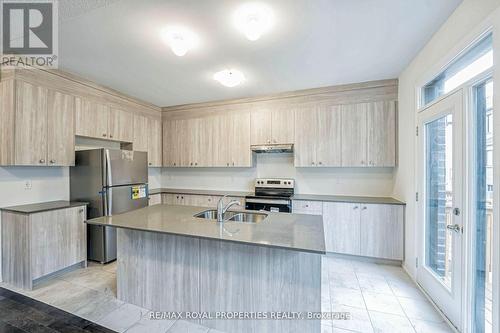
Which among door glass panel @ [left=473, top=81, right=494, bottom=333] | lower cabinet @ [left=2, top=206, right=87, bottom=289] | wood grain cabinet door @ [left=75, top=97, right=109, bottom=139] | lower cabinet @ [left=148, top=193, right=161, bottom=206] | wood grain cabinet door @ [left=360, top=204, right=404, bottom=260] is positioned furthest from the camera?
lower cabinet @ [left=148, top=193, right=161, bottom=206]

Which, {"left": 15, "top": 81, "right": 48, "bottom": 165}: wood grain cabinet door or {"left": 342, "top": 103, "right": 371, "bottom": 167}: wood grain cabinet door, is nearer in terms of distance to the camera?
{"left": 15, "top": 81, "right": 48, "bottom": 165}: wood grain cabinet door

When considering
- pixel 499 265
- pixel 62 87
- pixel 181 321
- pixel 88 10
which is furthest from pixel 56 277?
pixel 499 265

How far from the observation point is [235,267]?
1.91 meters

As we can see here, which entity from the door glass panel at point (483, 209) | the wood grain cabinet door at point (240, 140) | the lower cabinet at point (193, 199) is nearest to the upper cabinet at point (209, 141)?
the wood grain cabinet door at point (240, 140)

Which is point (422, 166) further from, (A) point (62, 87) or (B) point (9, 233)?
(B) point (9, 233)

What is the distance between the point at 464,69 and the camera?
1.94m

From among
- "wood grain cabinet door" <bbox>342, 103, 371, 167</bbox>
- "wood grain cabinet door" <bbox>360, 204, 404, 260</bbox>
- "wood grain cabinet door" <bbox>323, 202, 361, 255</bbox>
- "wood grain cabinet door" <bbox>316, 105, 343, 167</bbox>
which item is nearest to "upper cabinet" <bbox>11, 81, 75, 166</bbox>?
"wood grain cabinet door" <bbox>316, 105, 343, 167</bbox>

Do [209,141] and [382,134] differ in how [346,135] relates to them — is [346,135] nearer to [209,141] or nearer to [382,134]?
[382,134]

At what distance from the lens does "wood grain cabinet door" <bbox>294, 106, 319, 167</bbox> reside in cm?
384

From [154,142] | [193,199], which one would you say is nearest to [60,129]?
[154,142]

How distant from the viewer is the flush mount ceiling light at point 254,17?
1.82m

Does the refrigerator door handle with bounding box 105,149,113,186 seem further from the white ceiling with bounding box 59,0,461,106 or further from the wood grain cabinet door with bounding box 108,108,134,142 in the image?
the white ceiling with bounding box 59,0,461,106

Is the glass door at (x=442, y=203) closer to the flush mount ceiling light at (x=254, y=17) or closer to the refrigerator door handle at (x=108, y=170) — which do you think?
the flush mount ceiling light at (x=254, y=17)

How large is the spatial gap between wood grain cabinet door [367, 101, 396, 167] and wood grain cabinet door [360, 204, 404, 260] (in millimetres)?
699
